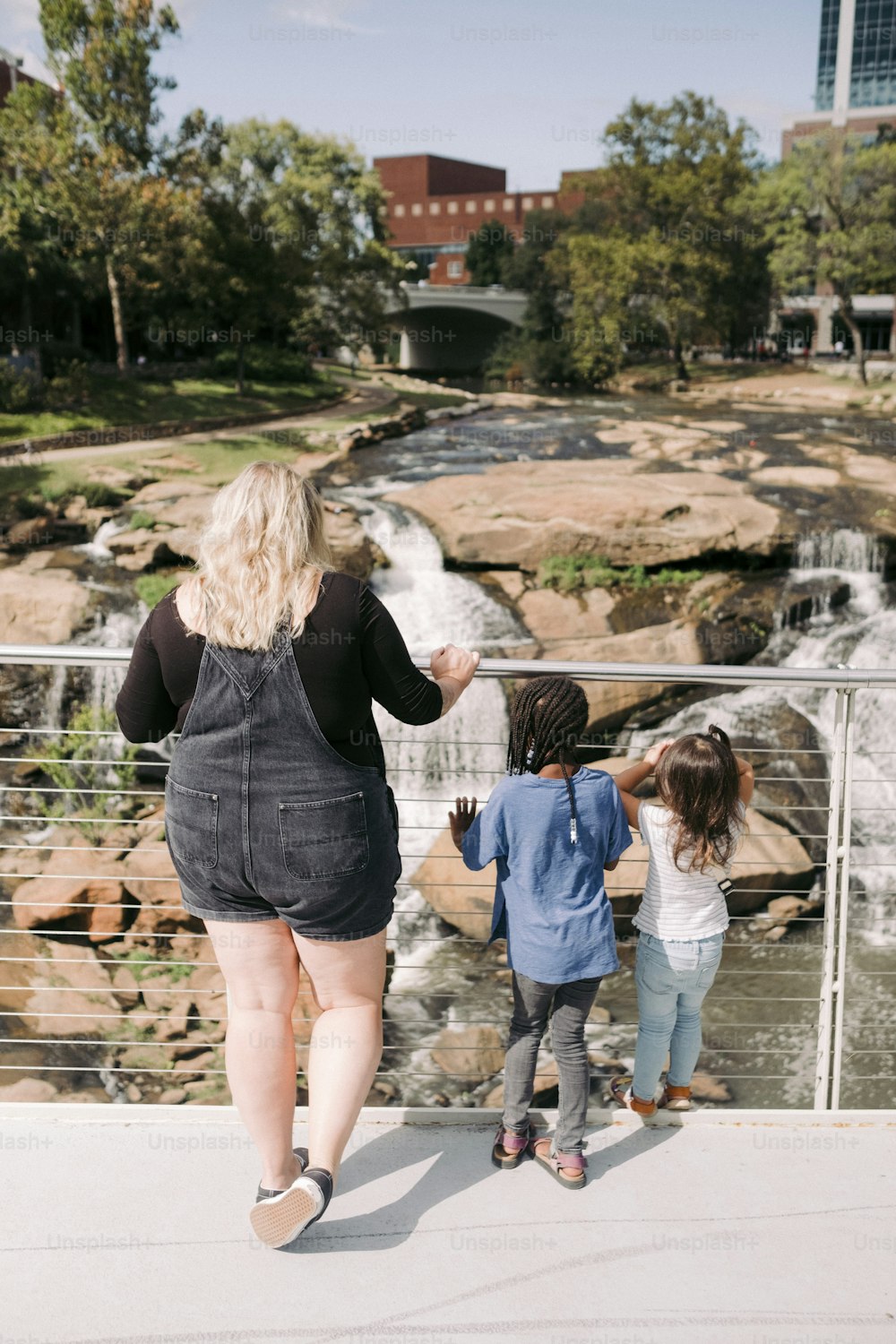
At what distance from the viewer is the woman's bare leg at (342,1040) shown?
A: 88.0 inches

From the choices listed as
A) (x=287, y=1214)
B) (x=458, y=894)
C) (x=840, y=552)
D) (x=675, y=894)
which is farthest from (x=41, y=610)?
(x=287, y=1214)

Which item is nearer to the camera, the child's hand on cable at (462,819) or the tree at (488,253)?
the child's hand on cable at (462,819)

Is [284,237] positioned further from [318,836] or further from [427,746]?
[318,836]

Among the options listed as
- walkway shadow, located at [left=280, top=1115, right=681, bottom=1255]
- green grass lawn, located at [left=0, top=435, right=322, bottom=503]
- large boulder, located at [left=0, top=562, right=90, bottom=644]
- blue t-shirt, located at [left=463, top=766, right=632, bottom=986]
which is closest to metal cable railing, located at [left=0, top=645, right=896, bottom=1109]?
large boulder, located at [left=0, top=562, right=90, bottom=644]

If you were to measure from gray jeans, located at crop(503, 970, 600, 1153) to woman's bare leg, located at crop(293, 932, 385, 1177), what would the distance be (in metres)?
0.40

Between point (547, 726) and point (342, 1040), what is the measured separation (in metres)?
0.80

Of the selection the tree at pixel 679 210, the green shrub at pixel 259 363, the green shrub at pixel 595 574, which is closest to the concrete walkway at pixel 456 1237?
the green shrub at pixel 595 574

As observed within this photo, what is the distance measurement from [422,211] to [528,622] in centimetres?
4702

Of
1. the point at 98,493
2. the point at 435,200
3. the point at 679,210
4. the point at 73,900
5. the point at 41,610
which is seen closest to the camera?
the point at 73,900

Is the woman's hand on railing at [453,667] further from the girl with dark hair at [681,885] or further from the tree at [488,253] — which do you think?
the tree at [488,253]

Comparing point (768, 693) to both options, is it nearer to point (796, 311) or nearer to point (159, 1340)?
point (159, 1340)

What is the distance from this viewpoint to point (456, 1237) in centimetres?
234

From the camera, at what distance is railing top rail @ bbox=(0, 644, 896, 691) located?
2.66 m

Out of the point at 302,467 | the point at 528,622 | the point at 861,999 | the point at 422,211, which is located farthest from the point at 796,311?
the point at 422,211
